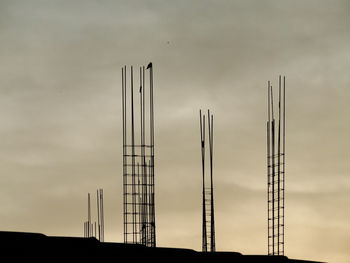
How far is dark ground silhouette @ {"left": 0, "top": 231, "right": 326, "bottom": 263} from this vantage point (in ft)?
44.9

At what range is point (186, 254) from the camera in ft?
49.5

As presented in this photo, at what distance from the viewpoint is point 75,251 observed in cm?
1407

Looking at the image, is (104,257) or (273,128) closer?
(104,257)

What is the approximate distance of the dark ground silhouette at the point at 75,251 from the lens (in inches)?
538

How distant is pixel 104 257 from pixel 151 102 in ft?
31.9

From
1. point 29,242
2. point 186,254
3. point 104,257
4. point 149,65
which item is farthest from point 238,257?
point 149,65

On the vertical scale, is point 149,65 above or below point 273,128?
above

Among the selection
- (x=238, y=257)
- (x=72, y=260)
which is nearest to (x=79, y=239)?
(x=72, y=260)

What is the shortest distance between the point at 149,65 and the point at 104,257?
10289mm

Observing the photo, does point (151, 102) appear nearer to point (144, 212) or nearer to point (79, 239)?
point (144, 212)

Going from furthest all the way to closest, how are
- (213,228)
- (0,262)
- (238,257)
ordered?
(213,228) → (238,257) → (0,262)

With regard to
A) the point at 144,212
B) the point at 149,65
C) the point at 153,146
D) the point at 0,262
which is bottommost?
the point at 0,262

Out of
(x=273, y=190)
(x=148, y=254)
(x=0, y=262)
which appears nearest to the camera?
(x=0, y=262)

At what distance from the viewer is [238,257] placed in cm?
1573
